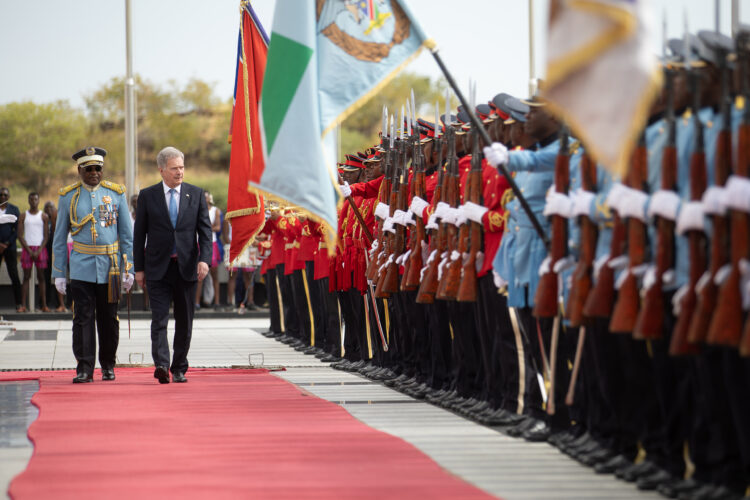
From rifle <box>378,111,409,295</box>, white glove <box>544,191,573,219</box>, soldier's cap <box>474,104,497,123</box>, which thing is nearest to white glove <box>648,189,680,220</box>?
white glove <box>544,191,573,219</box>

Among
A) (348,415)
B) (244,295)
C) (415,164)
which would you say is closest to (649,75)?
(348,415)

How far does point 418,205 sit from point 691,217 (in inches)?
161

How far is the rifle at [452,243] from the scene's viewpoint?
7.74 m

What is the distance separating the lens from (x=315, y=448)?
6.40 metres

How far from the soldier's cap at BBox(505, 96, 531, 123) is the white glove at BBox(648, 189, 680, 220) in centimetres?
207

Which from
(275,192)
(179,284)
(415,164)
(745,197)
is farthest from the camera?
(179,284)

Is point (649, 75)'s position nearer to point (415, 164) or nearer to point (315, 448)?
point (315, 448)

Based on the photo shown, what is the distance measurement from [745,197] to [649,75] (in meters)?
0.83

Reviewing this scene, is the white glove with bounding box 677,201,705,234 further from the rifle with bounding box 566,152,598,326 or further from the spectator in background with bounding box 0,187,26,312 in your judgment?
the spectator in background with bounding box 0,187,26,312

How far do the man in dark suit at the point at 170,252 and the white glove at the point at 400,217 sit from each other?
1595 mm

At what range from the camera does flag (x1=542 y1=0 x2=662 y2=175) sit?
13.2 feet

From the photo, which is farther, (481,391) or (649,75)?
(481,391)

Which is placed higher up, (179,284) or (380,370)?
(179,284)

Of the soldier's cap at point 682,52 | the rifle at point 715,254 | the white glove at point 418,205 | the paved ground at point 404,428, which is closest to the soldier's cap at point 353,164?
the paved ground at point 404,428
